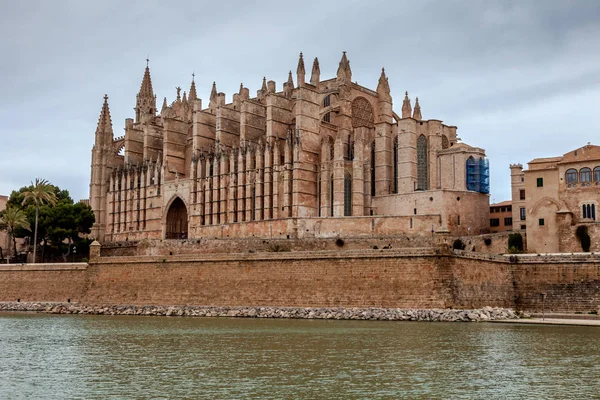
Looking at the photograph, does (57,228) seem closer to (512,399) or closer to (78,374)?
(78,374)

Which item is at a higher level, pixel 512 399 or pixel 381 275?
pixel 381 275

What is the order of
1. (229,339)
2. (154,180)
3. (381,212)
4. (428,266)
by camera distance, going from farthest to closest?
(154,180)
(381,212)
(428,266)
(229,339)

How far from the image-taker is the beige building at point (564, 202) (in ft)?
125

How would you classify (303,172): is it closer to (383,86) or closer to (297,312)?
(383,86)

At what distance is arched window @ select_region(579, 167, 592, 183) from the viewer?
3872 centimetres

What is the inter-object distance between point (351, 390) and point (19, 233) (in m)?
45.3

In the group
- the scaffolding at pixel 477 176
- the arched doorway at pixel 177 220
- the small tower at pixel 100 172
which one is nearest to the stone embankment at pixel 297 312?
the scaffolding at pixel 477 176

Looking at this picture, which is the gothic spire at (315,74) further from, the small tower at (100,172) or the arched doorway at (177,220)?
the small tower at (100,172)

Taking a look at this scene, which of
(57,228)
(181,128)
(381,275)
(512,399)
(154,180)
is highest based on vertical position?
(181,128)

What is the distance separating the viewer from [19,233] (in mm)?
55562

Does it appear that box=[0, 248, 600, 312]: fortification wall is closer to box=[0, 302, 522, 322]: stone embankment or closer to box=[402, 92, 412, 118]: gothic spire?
box=[0, 302, 522, 322]: stone embankment

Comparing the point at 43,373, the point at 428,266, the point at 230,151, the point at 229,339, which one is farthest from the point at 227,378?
the point at 230,151

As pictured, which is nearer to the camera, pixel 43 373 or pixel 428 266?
pixel 43 373

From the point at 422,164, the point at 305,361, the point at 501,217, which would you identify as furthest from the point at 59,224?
the point at 305,361
